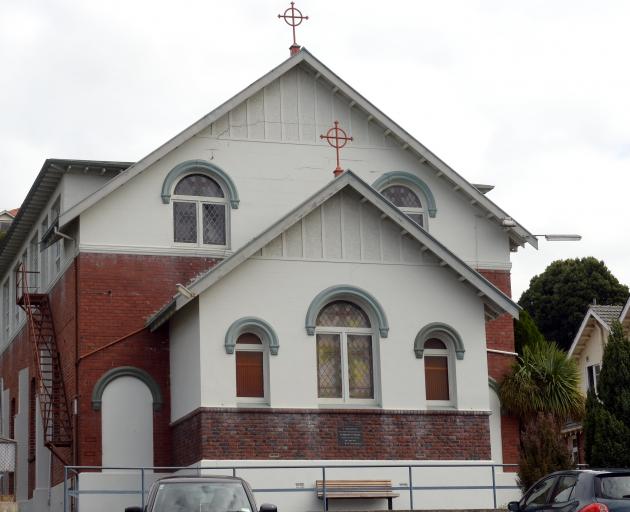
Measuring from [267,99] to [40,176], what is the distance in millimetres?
5610

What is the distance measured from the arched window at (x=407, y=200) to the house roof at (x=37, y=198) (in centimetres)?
634

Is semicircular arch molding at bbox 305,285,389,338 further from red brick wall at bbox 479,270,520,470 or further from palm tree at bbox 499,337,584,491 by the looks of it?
red brick wall at bbox 479,270,520,470

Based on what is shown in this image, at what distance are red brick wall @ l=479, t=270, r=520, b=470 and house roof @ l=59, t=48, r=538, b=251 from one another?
1.17 meters

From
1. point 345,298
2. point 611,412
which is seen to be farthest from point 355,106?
point 611,412

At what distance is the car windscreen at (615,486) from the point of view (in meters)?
17.7

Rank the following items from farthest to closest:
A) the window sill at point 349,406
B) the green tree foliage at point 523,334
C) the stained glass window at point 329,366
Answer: the green tree foliage at point 523,334 → the stained glass window at point 329,366 → the window sill at point 349,406

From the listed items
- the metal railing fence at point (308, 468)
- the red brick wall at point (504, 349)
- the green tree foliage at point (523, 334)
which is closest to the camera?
the metal railing fence at point (308, 468)

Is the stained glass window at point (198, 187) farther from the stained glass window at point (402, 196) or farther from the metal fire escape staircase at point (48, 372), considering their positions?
the metal fire escape staircase at point (48, 372)

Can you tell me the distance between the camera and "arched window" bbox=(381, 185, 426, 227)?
3114 centimetres

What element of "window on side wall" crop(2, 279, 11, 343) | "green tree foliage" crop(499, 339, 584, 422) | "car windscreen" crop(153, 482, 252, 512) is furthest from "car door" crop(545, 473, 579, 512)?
"window on side wall" crop(2, 279, 11, 343)

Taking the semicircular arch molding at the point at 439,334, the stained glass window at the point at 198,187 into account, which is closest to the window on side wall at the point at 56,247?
the stained glass window at the point at 198,187

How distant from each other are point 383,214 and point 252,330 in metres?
3.65

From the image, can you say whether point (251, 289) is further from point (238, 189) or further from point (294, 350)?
point (238, 189)

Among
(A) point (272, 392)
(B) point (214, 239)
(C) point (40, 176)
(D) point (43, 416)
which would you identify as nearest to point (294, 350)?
(A) point (272, 392)
